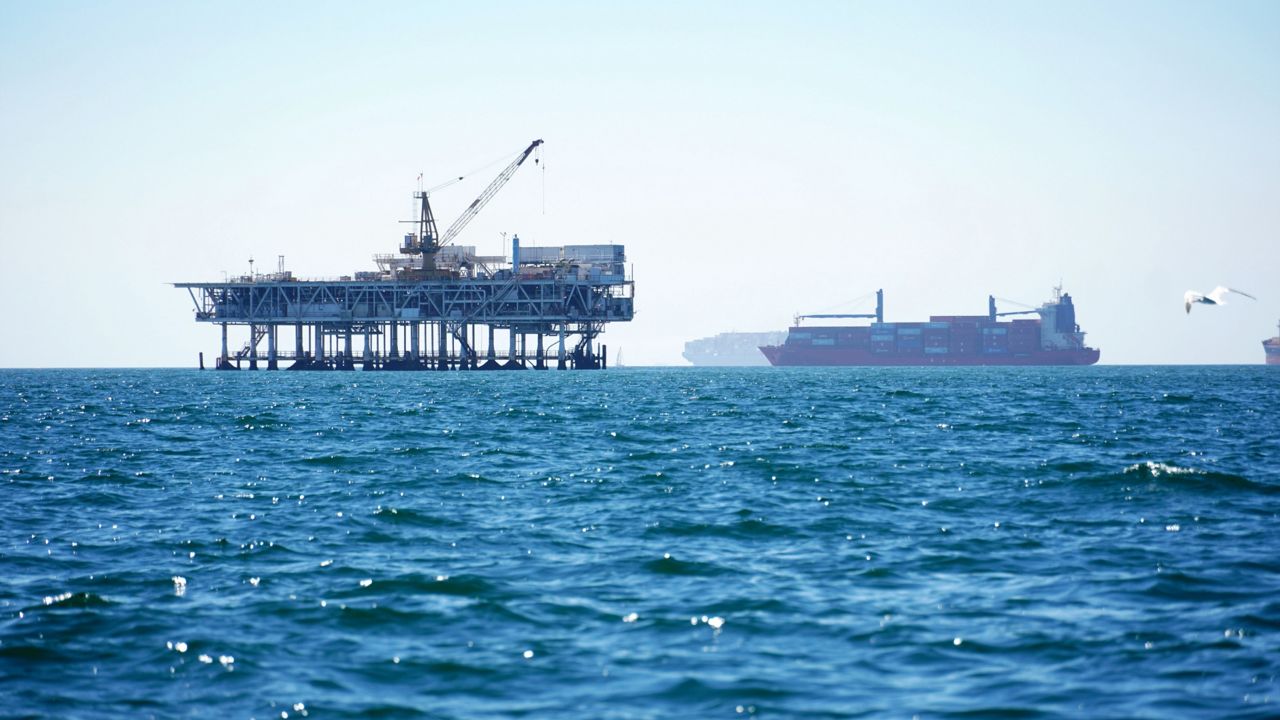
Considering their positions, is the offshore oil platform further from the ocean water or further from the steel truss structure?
the ocean water

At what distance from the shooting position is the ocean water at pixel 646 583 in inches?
587

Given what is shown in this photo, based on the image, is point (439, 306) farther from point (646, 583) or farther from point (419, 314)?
point (646, 583)

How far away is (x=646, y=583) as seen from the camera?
20.5m

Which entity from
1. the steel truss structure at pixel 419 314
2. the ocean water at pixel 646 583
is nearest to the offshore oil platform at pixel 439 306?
the steel truss structure at pixel 419 314

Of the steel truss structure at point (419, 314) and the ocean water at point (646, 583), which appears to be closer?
the ocean water at point (646, 583)

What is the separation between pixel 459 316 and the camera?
7042 inches

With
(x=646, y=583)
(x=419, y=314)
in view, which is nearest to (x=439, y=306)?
(x=419, y=314)

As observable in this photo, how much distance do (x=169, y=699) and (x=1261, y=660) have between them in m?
12.7

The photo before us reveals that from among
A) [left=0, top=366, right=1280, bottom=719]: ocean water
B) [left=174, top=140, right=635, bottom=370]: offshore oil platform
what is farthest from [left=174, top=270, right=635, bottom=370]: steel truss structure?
[left=0, top=366, right=1280, bottom=719]: ocean water

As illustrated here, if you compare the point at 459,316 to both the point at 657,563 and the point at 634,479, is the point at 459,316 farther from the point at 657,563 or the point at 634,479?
the point at 657,563

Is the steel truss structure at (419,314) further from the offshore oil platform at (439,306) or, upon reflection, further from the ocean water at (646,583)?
the ocean water at (646,583)

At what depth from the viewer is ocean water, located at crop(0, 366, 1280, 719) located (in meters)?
14.9

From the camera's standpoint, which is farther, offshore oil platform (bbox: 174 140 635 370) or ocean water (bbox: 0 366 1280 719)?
offshore oil platform (bbox: 174 140 635 370)

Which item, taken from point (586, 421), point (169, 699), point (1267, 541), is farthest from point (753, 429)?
point (169, 699)
